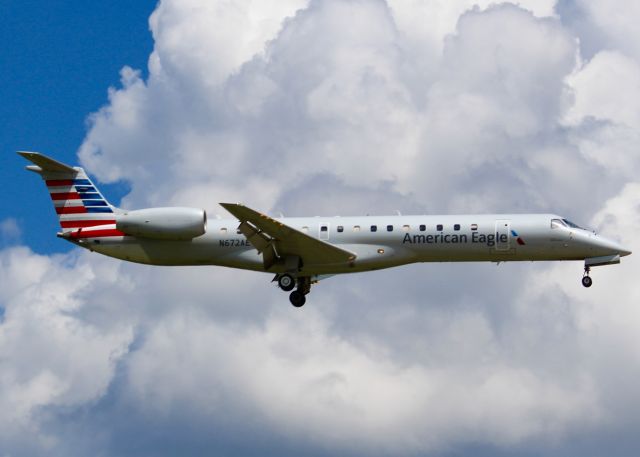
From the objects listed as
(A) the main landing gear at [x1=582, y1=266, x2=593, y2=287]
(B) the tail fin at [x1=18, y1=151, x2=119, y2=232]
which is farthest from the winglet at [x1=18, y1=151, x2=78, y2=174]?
A: (A) the main landing gear at [x1=582, y1=266, x2=593, y2=287]

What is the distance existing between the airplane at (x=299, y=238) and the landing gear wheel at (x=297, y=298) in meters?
0.04

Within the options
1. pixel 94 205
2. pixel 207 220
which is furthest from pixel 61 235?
pixel 207 220

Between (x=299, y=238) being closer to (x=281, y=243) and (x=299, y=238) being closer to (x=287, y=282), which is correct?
(x=281, y=243)

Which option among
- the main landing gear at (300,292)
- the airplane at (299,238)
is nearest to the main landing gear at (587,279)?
Answer: the airplane at (299,238)

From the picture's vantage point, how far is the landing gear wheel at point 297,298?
169ft

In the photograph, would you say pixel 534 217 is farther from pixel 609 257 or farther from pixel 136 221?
pixel 136 221

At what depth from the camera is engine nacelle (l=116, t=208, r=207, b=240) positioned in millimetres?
50031

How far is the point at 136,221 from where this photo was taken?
5000 cm

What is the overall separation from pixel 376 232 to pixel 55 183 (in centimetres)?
1379

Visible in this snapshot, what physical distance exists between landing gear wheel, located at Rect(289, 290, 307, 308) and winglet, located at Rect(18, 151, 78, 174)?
34.5ft

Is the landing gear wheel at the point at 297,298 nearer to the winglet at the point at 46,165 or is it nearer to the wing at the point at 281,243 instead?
the wing at the point at 281,243

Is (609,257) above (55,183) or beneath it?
beneath

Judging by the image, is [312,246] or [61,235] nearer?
[312,246]

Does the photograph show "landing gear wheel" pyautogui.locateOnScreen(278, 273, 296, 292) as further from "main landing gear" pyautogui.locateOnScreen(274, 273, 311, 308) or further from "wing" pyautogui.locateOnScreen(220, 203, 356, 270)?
"main landing gear" pyautogui.locateOnScreen(274, 273, 311, 308)
